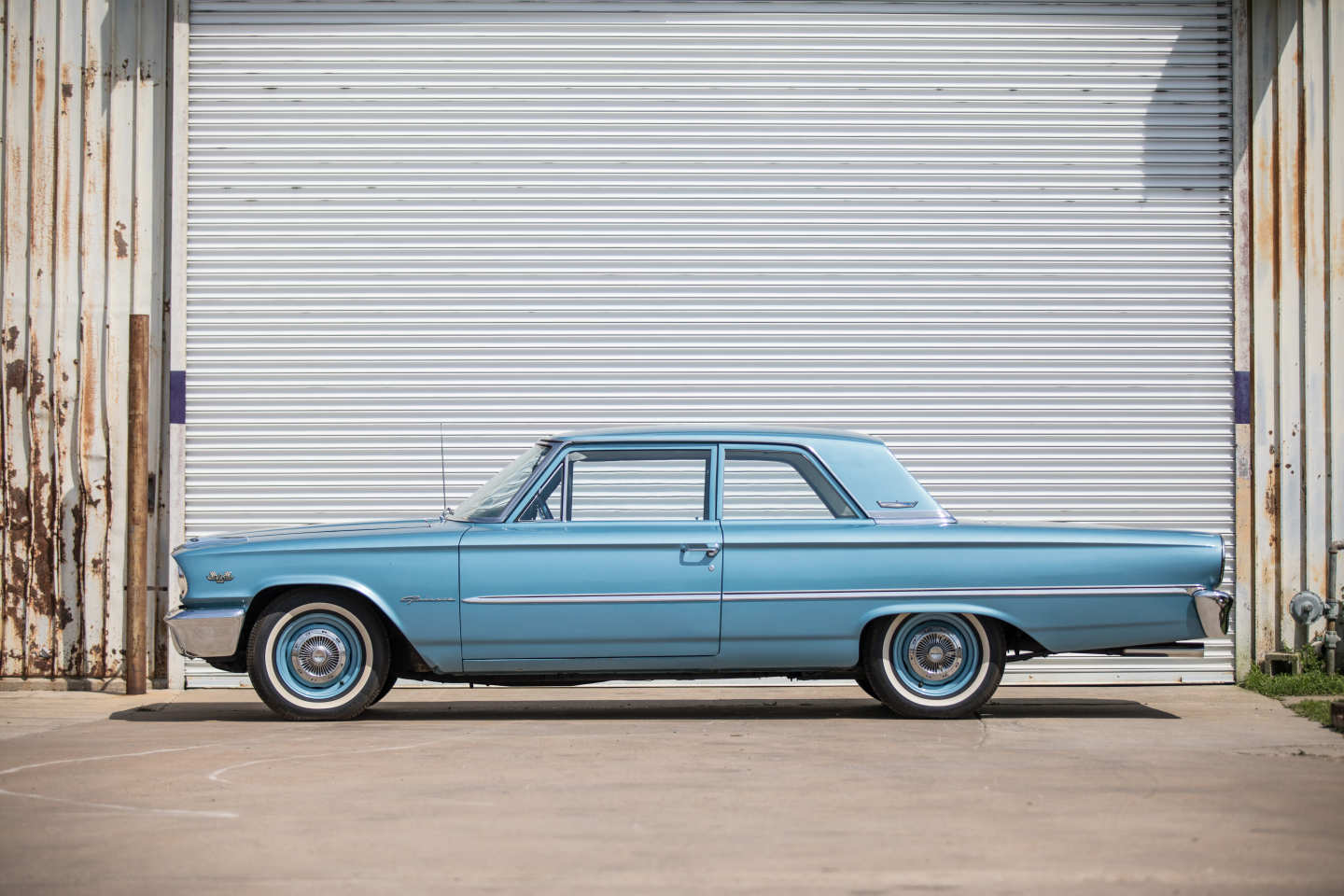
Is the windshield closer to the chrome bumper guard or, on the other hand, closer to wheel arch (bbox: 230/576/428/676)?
wheel arch (bbox: 230/576/428/676)

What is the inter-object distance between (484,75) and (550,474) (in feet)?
12.0

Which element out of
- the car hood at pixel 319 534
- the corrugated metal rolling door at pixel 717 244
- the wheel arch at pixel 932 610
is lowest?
the wheel arch at pixel 932 610

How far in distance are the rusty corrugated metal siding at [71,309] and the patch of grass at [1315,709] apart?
6.93m

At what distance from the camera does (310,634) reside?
792 centimetres

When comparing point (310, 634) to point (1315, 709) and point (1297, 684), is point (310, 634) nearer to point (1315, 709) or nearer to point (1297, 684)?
point (1315, 709)

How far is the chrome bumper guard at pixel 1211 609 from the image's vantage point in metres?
7.79

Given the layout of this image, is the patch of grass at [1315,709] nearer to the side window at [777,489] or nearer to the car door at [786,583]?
the car door at [786,583]

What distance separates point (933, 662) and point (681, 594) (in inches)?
51.9

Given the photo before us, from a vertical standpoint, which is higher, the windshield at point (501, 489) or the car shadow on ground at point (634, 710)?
the windshield at point (501, 489)

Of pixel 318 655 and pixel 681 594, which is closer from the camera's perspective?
pixel 681 594

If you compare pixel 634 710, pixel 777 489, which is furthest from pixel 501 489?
pixel 634 710

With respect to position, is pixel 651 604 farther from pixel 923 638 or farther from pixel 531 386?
pixel 531 386

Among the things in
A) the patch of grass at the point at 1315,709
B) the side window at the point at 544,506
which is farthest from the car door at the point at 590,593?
the patch of grass at the point at 1315,709

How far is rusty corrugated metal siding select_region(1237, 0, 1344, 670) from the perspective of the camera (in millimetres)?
10367
